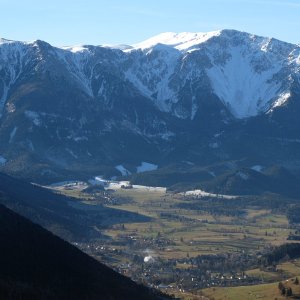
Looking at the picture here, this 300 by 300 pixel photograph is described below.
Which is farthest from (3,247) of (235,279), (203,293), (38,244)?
(235,279)

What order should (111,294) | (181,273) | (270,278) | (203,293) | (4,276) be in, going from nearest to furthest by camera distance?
(4,276)
(111,294)
(203,293)
(270,278)
(181,273)

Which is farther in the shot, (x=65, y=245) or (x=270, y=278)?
(x=270, y=278)

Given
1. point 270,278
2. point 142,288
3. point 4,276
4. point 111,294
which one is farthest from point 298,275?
point 4,276

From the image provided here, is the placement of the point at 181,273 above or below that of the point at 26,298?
below

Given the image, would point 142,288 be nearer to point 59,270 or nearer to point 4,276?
point 59,270

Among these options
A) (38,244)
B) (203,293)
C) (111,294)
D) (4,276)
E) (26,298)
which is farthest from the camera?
(203,293)

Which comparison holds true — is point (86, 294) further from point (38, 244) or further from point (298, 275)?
point (298, 275)
